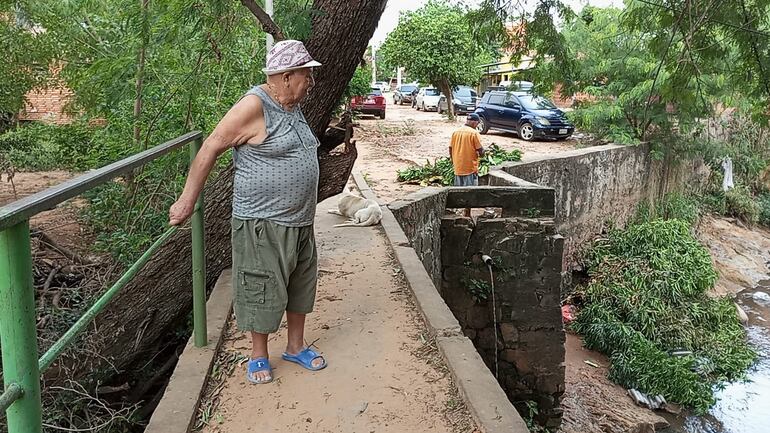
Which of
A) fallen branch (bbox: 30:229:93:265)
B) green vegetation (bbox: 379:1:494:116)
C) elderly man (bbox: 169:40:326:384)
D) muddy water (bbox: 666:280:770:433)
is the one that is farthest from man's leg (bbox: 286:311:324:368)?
green vegetation (bbox: 379:1:494:116)

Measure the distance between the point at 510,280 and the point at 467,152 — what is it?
229cm

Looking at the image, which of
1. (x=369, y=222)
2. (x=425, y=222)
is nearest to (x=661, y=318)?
(x=425, y=222)

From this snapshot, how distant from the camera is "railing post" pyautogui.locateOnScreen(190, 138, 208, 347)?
3.58 metres

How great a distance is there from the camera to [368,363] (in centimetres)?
379

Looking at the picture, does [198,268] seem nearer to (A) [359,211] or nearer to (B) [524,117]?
(A) [359,211]

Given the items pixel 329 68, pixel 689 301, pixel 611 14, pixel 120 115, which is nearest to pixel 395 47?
pixel 611 14

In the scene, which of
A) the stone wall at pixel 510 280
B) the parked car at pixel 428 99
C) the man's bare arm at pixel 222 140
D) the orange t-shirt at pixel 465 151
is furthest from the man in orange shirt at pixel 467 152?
the parked car at pixel 428 99

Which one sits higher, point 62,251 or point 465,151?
point 465,151

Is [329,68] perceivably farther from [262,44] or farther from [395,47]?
[395,47]

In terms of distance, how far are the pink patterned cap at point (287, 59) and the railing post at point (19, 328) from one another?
1.66 metres

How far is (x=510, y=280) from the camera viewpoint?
29.2 ft

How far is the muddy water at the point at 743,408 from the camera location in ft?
35.0

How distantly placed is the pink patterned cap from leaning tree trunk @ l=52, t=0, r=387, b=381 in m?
1.84

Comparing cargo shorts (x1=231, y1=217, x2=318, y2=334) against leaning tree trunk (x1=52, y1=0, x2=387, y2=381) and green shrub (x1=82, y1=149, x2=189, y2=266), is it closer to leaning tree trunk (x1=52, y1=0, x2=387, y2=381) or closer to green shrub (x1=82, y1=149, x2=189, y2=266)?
leaning tree trunk (x1=52, y1=0, x2=387, y2=381)
